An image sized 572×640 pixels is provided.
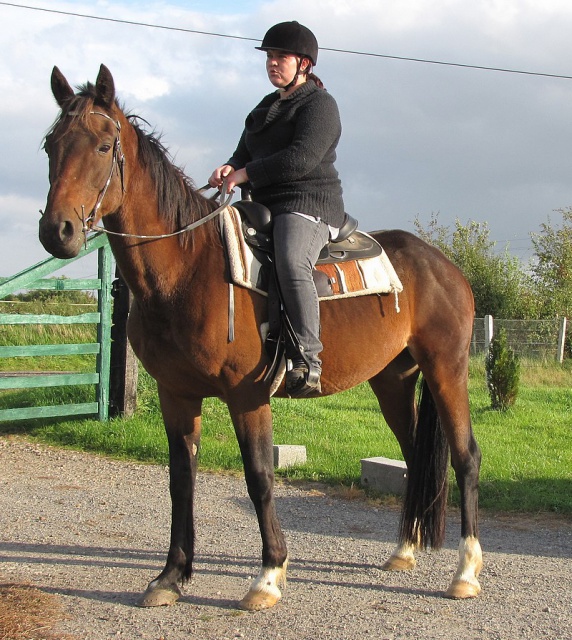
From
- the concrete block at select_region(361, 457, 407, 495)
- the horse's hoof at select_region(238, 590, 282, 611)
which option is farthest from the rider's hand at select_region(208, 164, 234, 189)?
the concrete block at select_region(361, 457, 407, 495)

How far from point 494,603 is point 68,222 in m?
3.26

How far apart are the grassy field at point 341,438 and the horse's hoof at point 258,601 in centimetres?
321

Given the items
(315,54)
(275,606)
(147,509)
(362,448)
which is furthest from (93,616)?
(362,448)

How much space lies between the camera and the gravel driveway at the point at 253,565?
4289 mm

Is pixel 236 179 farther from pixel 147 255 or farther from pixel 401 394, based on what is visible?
pixel 401 394

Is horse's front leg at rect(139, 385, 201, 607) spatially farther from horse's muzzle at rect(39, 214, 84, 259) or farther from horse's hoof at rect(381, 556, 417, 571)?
horse's hoof at rect(381, 556, 417, 571)

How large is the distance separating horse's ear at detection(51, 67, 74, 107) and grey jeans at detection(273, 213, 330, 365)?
4.54 ft

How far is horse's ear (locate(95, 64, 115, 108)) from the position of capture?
4.16m

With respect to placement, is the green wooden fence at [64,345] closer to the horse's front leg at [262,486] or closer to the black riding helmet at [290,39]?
the black riding helmet at [290,39]

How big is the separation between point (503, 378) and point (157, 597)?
28.7 feet

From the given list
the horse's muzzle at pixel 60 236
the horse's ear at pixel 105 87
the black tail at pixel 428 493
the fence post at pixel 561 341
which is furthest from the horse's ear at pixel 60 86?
→ the fence post at pixel 561 341

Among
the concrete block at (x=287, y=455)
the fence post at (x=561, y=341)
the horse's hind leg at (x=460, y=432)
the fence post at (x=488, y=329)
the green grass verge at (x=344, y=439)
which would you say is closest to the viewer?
the horse's hind leg at (x=460, y=432)

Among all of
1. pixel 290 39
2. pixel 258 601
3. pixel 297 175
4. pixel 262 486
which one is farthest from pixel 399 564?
pixel 290 39

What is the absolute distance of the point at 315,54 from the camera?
4.91 m
